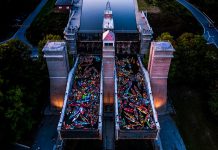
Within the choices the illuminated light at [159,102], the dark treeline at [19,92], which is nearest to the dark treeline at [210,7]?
the illuminated light at [159,102]

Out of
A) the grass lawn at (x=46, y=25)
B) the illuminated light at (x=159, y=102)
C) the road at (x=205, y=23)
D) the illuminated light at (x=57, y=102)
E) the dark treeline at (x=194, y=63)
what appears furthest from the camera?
the road at (x=205, y=23)

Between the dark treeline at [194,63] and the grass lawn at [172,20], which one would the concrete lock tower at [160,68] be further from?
the grass lawn at [172,20]

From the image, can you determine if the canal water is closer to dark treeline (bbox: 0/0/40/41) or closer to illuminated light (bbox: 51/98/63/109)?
dark treeline (bbox: 0/0/40/41)

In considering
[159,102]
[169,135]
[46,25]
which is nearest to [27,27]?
[46,25]

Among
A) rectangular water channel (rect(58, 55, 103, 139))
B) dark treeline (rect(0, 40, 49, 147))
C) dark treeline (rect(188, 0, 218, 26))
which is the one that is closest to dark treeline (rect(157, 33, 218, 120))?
rectangular water channel (rect(58, 55, 103, 139))

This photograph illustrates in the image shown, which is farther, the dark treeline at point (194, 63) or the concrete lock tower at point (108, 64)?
the dark treeline at point (194, 63)

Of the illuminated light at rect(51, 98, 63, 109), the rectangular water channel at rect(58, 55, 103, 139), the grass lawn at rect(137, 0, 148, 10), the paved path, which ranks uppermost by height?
the grass lawn at rect(137, 0, 148, 10)

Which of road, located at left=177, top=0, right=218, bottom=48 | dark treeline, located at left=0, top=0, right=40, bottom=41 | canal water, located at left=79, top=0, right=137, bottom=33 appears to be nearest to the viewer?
canal water, located at left=79, top=0, right=137, bottom=33
